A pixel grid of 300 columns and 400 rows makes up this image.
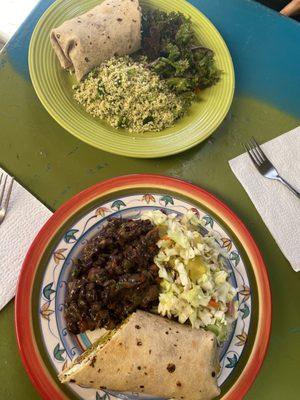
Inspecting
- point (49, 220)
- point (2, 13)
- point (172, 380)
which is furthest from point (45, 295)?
point (2, 13)

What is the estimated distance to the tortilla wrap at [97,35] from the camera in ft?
5.86

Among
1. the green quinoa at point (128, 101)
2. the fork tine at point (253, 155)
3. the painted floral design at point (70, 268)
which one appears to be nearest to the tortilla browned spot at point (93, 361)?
the painted floral design at point (70, 268)

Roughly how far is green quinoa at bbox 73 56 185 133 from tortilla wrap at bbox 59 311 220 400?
89 cm

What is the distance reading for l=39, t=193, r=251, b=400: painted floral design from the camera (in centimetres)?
137

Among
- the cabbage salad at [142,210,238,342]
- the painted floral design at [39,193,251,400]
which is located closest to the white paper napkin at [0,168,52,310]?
the painted floral design at [39,193,251,400]

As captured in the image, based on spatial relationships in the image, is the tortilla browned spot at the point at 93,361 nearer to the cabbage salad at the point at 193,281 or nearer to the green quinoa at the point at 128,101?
the cabbage salad at the point at 193,281

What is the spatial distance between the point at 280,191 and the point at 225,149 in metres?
0.31

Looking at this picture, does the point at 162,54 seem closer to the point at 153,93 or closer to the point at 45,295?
the point at 153,93

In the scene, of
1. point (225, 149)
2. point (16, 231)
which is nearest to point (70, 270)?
point (16, 231)

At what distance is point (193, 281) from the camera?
4.85ft

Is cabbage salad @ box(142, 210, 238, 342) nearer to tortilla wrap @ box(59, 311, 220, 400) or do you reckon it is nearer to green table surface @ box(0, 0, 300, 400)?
tortilla wrap @ box(59, 311, 220, 400)

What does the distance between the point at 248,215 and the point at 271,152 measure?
1.16 ft

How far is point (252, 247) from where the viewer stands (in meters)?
1.58

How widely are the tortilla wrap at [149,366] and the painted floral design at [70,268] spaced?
0.26 feet
